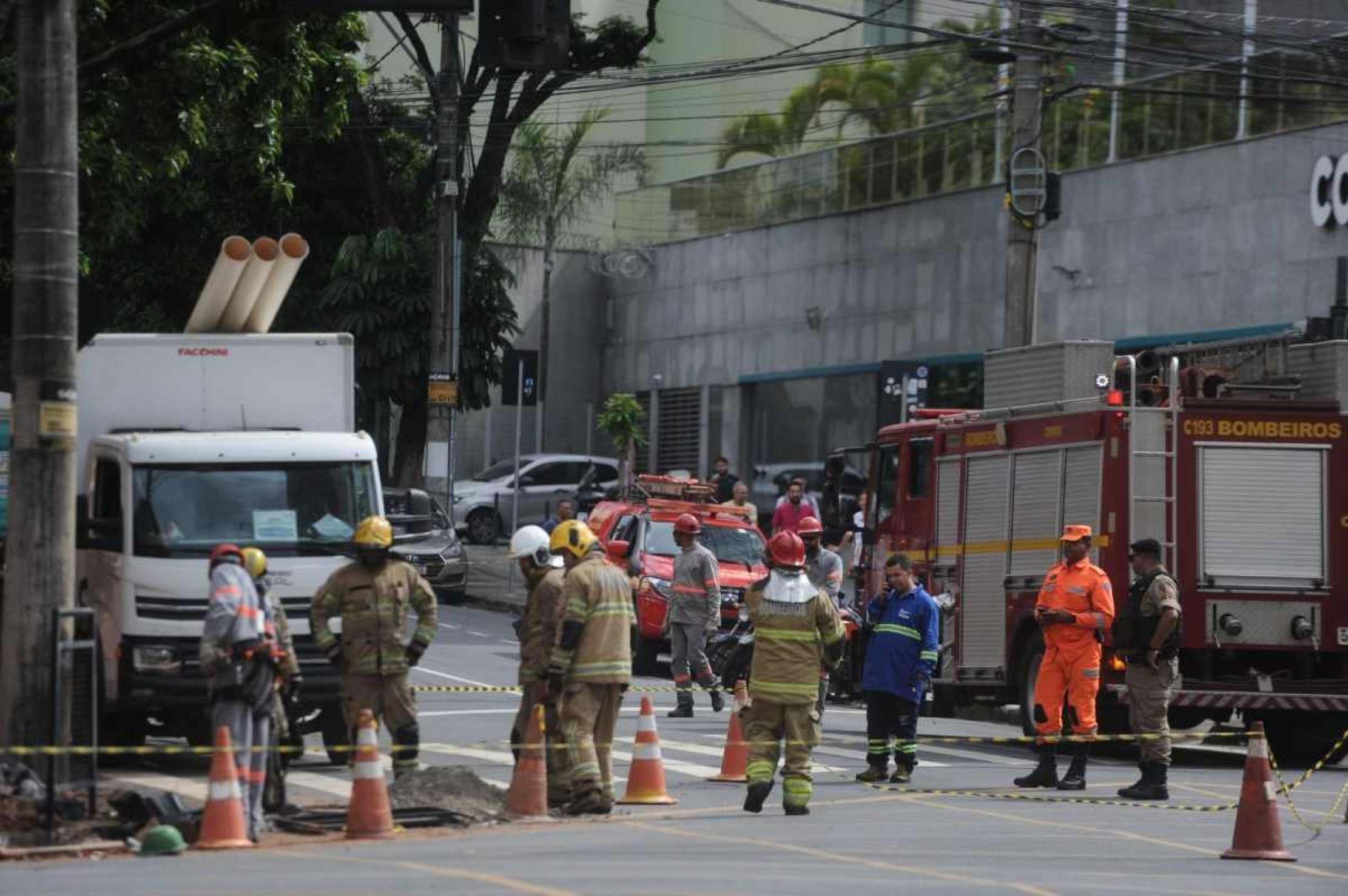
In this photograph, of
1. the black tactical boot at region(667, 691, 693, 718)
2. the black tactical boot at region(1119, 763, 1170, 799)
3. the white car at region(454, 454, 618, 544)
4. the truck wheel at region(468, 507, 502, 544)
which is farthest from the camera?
the truck wheel at region(468, 507, 502, 544)

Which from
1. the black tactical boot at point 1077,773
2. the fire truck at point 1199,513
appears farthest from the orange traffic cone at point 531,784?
the fire truck at point 1199,513

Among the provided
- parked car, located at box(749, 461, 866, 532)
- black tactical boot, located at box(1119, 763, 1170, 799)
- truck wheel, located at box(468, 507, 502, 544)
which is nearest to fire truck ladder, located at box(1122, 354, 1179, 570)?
black tactical boot, located at box(1119, 763, 1170, 799)

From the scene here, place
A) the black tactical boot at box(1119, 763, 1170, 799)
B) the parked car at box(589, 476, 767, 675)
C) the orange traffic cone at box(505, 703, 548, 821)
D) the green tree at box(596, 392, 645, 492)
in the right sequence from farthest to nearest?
the green tree at box(596, 392, 645, 492) → the parked car at box(589, 476, 767, 675) → the black tactical boot at box(1119, 763, 1170, 799) → the orange traffic cone at box(505, 703, 548, 821)

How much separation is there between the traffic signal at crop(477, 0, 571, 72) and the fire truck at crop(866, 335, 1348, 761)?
8084 mm

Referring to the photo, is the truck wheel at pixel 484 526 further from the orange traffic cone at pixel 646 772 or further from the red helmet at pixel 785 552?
the red helmet at pixel 785 552

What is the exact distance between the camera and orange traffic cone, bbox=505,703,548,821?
1484 cm

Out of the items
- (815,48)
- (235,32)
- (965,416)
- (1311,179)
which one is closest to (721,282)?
(815,48)

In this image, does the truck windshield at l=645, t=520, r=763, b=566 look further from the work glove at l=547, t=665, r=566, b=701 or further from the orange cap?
the work glove at l=547, t=665, r=566, b=701

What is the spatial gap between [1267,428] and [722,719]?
5.57 m

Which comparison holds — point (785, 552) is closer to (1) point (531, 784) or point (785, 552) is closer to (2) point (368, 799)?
(1) point (531, 784)

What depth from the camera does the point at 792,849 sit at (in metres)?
13.6

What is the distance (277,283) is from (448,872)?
7.33 meters

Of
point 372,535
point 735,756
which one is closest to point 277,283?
point 372,535

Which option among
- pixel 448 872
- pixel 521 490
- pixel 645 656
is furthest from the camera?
pixel 521 490
